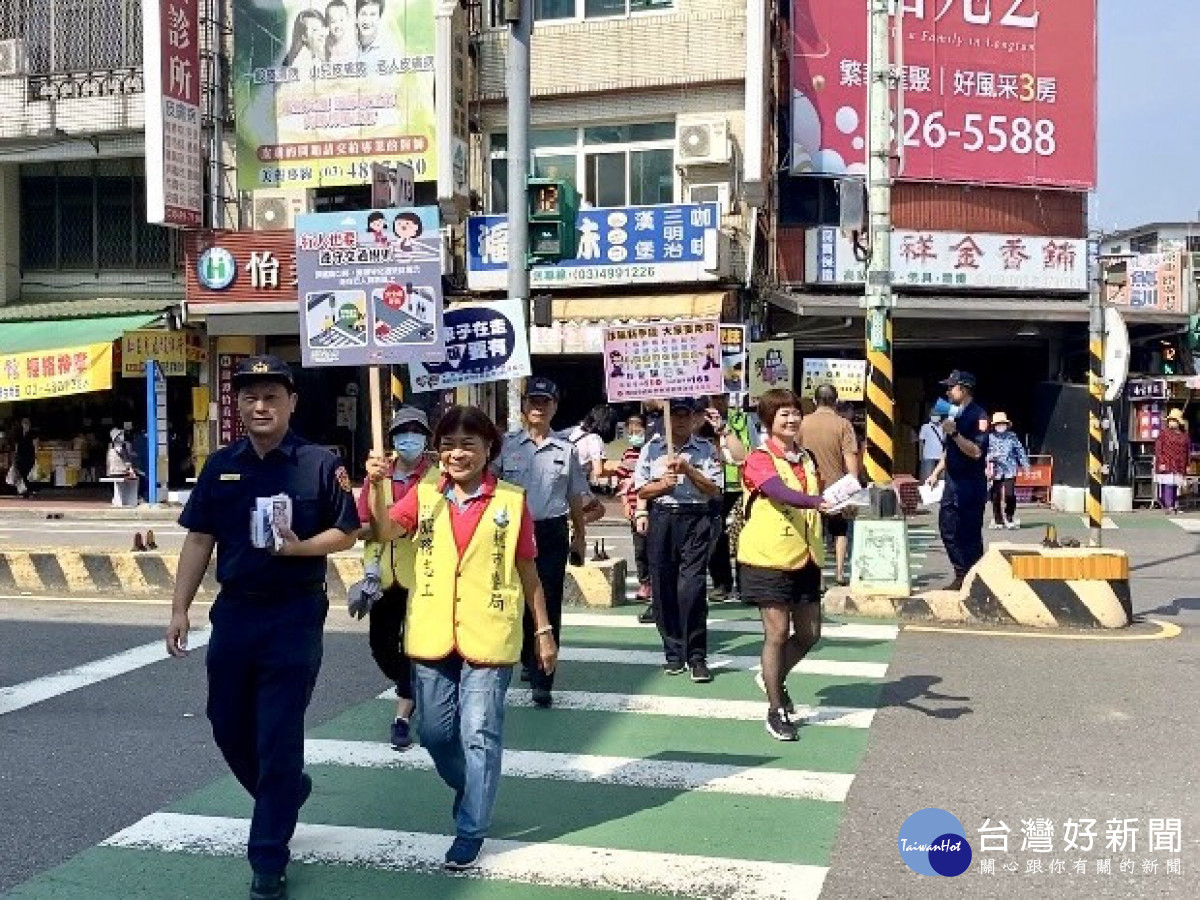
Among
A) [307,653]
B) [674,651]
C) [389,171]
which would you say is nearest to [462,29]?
[389,171]

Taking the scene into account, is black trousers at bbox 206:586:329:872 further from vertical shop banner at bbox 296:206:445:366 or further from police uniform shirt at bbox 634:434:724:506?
police uniform shirt at bbox 634:434:724:506

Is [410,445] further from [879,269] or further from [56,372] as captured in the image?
[56,372]

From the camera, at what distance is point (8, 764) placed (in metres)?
6.34

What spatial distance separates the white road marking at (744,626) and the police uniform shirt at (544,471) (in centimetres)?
267

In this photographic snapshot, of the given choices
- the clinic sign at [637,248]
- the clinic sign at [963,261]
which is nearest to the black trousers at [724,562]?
the clinic sign at [637,248]

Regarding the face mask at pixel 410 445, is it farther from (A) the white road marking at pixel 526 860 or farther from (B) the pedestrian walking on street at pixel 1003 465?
(B) the pedestrian walking on street at pixel 1003 465

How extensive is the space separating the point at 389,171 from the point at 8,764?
4.89m

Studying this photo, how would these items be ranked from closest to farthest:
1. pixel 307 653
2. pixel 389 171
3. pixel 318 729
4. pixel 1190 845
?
pixel 307 653 < pixel 1190 845 < pixel 318 729 < pixel 389 171

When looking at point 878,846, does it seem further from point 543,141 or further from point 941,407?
point 543,141

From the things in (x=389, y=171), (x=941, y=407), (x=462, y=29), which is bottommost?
(x=941, y=407)

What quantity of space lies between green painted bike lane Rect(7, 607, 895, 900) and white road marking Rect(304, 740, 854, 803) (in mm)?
14

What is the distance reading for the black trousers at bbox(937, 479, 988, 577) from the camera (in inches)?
410

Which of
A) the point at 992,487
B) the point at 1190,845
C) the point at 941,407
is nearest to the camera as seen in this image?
the point at 1190,845

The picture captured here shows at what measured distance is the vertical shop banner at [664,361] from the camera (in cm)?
884
